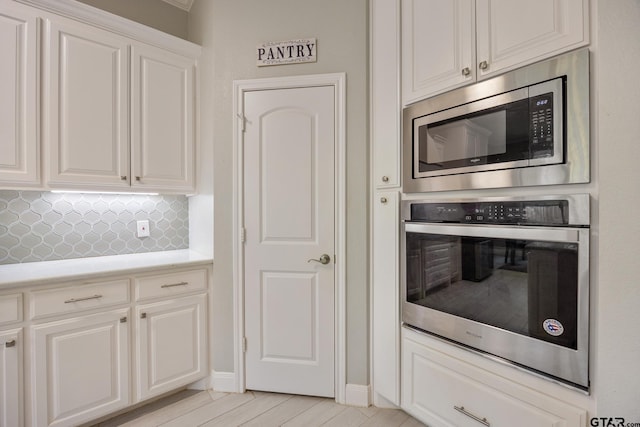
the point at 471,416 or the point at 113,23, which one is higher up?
the point at 113,23

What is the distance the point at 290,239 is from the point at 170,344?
103cm

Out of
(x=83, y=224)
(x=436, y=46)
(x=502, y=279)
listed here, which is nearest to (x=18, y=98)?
(x=83, y=224)

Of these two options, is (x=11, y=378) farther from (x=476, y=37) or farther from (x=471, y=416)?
(x=476, y=37)

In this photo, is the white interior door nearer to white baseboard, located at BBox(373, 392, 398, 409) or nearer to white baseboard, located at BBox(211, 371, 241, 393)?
white baseboard, located at BBox(211, 371, 241, 393)

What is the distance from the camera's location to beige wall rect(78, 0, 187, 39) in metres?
2.17

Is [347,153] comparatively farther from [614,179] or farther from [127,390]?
[127,390]

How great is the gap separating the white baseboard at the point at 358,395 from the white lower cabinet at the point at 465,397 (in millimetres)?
278

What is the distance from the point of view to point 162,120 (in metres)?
2.06

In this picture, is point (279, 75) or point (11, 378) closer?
point (11, 378)

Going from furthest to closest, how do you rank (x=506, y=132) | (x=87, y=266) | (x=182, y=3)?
1. (x=182, y=3)
2. (x=87, y=266)
3. (x=506, y=132)

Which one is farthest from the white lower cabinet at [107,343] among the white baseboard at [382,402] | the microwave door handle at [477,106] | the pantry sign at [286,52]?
the microwave door handle at [477,106]

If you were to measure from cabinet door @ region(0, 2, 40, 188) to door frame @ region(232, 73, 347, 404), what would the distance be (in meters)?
1.08

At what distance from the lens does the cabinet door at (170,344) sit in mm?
1806

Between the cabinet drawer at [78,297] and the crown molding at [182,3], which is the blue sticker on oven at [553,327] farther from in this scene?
the crown molding at [182,3]
